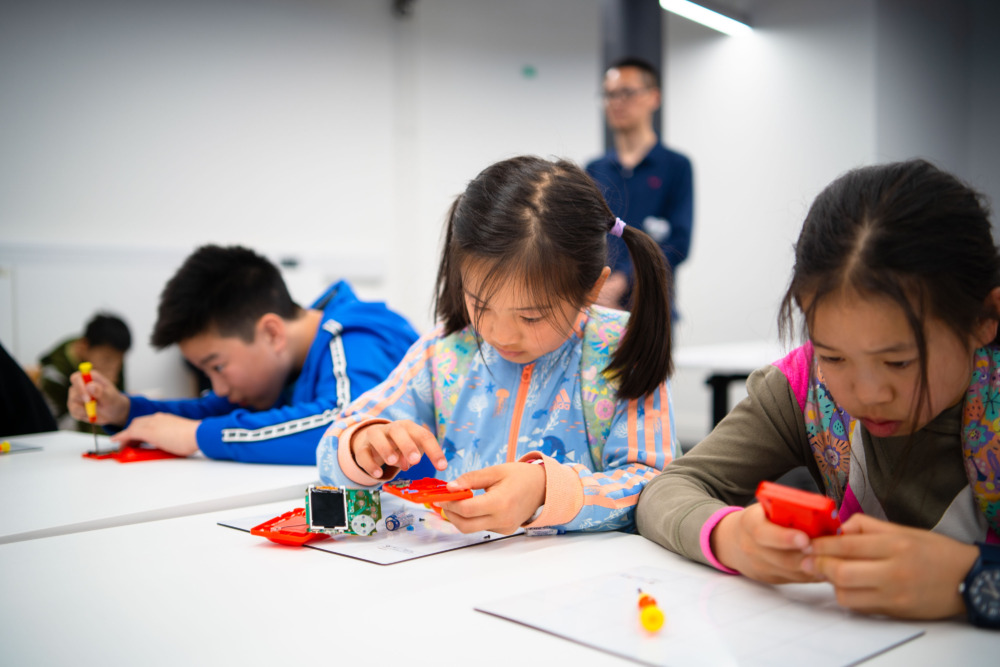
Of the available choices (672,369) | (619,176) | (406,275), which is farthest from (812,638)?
A: (406,275)

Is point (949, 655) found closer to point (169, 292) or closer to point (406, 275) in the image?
point (169, 292)

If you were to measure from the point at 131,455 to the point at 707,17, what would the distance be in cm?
423

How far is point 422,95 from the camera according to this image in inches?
179

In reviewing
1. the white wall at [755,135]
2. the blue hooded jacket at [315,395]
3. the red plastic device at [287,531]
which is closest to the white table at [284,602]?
the red plastic device at [287,531]

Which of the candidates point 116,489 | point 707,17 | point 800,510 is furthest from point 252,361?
point 707,17

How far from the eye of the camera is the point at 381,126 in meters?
4.51

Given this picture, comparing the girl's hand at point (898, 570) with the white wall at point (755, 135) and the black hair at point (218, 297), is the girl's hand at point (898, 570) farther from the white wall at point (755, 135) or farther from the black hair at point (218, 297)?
the white wall at point (755, 135)

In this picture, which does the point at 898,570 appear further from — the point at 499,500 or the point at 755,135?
the point at 755,135

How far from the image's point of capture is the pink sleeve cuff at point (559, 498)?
0.89 meters

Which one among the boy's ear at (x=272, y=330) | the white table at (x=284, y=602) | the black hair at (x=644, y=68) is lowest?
the white table at (x=284, y=602)

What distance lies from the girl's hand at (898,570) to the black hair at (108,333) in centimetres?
318

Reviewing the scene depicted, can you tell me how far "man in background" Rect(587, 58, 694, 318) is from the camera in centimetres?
305

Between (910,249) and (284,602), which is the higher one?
(910,249)

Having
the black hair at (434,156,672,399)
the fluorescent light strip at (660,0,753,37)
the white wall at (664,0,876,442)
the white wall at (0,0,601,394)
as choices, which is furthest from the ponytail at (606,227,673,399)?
the white wall at (664,0,876,442)
